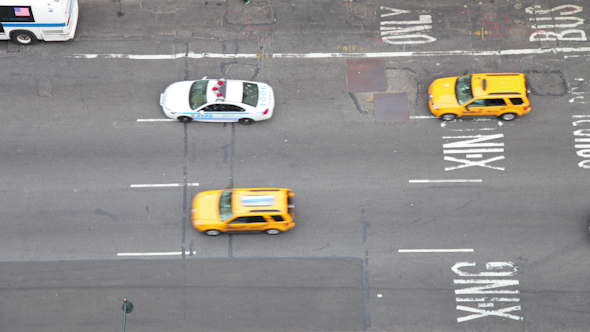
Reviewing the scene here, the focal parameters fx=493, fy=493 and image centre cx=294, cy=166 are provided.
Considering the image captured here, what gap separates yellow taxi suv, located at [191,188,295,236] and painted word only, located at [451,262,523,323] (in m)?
6.21

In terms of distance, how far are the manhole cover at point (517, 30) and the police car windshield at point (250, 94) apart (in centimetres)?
1082

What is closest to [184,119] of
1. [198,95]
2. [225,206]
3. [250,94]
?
[198,95]

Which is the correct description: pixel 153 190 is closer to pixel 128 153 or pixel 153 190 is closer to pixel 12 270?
pixel 128 153

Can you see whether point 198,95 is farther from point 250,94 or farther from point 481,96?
point 481,96

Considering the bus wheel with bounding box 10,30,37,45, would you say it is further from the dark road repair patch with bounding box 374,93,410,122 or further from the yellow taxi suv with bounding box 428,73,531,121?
the yellow taxi suv with bounding box 428,73,531,121

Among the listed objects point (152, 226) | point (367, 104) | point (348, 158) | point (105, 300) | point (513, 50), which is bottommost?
point (105, 300)

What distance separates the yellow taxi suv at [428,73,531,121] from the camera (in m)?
18.1

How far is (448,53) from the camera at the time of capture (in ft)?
66.0

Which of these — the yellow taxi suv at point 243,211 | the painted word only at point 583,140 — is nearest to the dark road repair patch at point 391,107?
the yellow taxi suv at point 243,211

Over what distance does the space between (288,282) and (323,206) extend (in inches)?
117

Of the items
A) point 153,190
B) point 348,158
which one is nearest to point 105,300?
point 153,190

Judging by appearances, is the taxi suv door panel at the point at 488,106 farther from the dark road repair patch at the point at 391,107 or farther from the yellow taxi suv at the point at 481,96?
the dark road repair patch at the point at 391,107

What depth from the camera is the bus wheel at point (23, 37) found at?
63.8 ft

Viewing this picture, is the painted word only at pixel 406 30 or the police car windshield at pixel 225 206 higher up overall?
the painted word only at pixel 406 30
